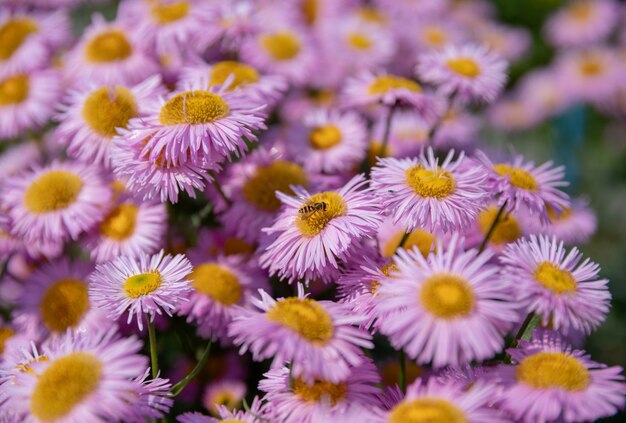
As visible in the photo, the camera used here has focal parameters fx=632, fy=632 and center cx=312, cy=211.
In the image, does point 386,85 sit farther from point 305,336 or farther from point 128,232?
point 305,336

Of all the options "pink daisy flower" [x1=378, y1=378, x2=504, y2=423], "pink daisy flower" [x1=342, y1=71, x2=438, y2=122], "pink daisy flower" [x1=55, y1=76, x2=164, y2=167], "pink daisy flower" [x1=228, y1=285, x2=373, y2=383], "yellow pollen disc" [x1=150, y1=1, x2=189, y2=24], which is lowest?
"pink daisy flower" [x1=55, y1=76, x2=164, y2=167]

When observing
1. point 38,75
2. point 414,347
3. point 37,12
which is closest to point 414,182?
point 414,347

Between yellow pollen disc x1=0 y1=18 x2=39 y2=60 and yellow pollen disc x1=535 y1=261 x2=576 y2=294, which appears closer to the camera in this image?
yellow pollen disc x1=535 y1=261 x2=576 y2=294

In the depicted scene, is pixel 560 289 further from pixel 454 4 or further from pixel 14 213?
pixel 454 4

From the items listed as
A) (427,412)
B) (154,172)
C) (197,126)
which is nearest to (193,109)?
(197,126)

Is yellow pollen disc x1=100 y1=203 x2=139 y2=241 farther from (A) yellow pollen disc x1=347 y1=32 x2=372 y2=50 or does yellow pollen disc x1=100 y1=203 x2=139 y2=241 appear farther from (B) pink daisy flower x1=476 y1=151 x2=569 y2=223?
(A) yellow pollen disc x1=347 y1=32 x2=372 y2=50

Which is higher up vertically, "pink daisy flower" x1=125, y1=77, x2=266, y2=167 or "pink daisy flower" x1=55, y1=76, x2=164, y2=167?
"pink daisy flower" x1=125, y1=77, x2=266, y2=167

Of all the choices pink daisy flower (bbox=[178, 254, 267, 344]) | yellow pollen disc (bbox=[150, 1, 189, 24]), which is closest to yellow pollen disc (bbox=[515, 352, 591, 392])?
pink daisy flower (bbox=[178, 254, 267, 344])

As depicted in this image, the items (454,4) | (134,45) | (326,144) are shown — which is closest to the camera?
(326,144)
